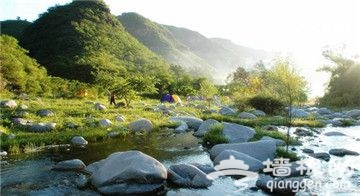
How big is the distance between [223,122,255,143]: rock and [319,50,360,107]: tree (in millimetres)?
33651

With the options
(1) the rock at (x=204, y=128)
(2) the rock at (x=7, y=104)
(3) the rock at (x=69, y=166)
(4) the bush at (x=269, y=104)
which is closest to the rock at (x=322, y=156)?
(1) the rock at (x=204, y=128)

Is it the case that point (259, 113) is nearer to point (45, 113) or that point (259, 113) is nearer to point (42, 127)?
point (45, 113)

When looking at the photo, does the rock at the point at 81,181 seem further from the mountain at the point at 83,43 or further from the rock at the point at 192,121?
the mountain at the point at 83,43

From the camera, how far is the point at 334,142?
21.4m

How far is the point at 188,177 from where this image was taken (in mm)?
12961

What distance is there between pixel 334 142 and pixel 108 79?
762 inches

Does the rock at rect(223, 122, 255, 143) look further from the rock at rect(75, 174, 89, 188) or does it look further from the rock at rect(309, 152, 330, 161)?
the rock at rect(75, 174, 89, 188)

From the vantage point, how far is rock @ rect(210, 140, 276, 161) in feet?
51.5

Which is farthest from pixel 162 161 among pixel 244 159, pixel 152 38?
pixel 152 38

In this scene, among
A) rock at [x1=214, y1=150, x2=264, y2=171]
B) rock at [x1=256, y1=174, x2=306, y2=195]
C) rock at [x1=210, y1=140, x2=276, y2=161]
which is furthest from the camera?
rock at [x1=210, y1=140, x2=276, y2=161]

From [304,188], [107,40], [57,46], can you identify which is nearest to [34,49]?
[57,46]

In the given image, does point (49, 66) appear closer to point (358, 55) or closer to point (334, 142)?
point (358, 55)

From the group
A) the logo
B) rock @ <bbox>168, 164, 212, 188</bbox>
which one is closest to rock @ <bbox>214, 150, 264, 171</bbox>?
the logo

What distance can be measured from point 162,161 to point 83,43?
82965 millimetres
